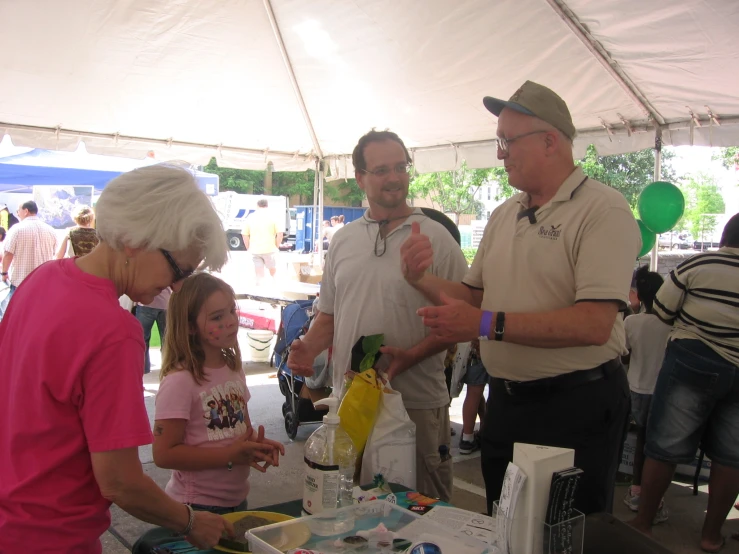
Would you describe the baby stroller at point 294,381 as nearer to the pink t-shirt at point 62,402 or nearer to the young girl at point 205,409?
the young girl at point 205,409

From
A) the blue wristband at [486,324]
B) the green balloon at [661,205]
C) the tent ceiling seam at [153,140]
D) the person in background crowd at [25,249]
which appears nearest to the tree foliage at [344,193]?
the person in background crowd at [25,249]

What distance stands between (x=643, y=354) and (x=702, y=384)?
0.80m

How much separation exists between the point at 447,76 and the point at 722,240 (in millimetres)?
3007

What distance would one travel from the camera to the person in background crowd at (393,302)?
2535 millimetres

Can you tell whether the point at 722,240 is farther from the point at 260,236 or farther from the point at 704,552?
the point at 260,236

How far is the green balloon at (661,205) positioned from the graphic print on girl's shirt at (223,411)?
4401 millimetres

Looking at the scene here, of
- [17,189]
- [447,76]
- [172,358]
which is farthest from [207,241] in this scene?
[17,189]

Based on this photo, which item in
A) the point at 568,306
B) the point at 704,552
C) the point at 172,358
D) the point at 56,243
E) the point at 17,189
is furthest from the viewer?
the point at 17,189

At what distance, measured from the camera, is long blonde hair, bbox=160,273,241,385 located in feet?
7.47

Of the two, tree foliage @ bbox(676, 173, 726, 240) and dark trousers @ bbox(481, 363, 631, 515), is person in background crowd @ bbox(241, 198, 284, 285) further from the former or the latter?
tree foliage @ bbox(676, 173, 726, 240)

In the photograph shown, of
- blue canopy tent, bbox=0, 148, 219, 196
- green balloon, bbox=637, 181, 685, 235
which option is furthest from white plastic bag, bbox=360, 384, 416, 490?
blue canopy tent, bbox=0, 148, 219, 196

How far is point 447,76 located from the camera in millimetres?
5684

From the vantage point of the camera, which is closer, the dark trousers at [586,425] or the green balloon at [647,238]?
the dark trousers at [586,425]

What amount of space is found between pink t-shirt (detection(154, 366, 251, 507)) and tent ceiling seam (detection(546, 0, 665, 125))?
142 inches
